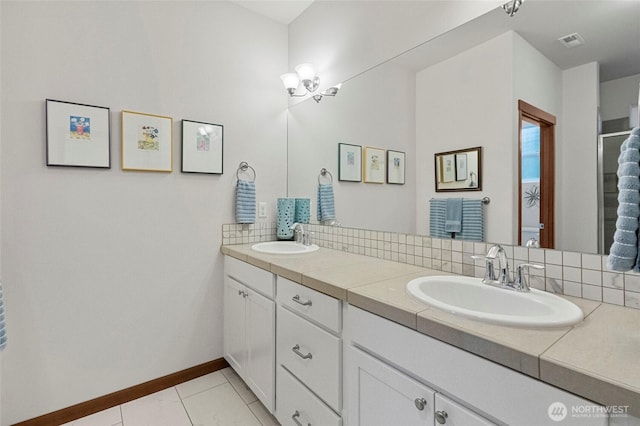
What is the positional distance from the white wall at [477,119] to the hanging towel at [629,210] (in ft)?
1.82

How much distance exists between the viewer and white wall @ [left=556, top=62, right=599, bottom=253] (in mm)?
1067

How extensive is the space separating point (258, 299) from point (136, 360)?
0.90 metres

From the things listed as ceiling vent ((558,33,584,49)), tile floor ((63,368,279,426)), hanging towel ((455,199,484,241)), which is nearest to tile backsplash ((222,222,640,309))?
hanging towel ((455,199,484,241))

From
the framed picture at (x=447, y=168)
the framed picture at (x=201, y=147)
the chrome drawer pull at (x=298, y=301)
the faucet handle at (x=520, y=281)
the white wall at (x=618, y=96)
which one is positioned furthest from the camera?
the framed picture at (x=201, y=147)

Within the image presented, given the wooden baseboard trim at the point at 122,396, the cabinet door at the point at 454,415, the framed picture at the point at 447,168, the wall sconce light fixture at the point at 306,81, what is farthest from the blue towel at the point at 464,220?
the wooden baseboard trim at the point at 122,396

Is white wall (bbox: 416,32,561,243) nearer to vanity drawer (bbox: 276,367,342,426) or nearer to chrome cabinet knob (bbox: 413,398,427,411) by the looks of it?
chrome cabinet knob (bbox: 413,398,427,411)

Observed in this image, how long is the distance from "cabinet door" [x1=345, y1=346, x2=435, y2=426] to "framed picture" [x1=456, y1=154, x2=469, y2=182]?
2.88ft

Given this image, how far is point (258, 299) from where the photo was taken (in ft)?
5.70

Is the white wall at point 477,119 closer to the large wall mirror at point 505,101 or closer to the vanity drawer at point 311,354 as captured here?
the large wall mirror at point 505,101

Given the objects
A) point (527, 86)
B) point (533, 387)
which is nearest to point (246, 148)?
point (527, 86)

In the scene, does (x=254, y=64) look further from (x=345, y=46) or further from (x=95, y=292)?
(x=95, y=292)

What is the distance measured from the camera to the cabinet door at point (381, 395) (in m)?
0.89

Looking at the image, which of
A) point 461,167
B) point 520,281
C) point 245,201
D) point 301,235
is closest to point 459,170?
point 461,167

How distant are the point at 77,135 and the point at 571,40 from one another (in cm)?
227
